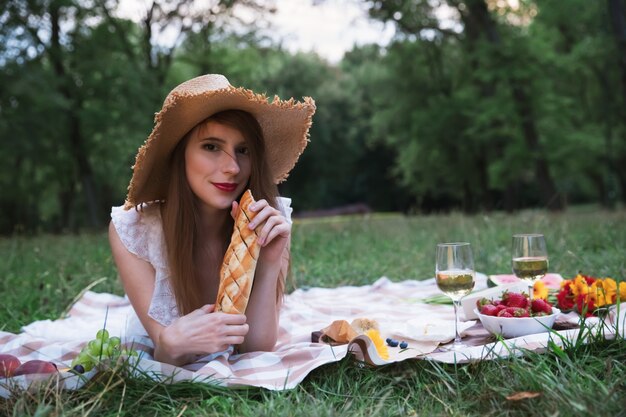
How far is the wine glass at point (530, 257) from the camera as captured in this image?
107 inches

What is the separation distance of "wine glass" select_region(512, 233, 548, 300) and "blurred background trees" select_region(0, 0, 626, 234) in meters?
5.65

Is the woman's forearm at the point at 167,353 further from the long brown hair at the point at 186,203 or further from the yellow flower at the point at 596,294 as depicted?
the yellow flower at the point at 596,294

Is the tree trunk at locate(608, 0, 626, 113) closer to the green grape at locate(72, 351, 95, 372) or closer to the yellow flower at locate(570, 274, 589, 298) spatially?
the yellow flower at locate(570, 274, 589, 298)

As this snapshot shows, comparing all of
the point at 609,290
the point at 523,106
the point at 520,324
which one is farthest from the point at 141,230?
the point at 523,106

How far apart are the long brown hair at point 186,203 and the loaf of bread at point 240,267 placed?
0.31 metres

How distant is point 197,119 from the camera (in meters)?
2.65

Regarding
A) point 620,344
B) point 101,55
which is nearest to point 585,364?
point 620,344

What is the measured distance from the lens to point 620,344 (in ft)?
7.88

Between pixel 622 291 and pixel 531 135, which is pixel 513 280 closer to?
pixel 622 291

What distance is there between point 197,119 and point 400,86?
817 inches

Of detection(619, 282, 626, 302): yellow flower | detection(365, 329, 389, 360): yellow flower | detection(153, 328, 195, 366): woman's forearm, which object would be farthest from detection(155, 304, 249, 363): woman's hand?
detection(619, 282, 626, 302): yellow flower

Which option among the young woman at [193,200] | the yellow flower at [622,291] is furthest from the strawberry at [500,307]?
the young woman at [193,200]

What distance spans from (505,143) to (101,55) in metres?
12.5

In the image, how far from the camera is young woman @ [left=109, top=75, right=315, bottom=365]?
2.59m
